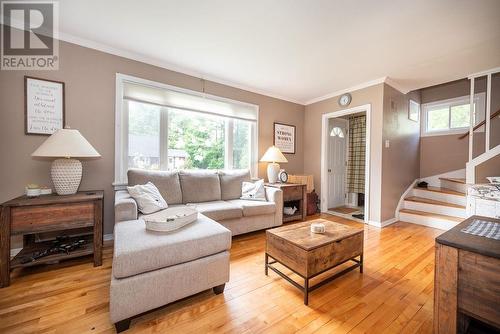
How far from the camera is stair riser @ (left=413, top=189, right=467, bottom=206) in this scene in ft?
10.8

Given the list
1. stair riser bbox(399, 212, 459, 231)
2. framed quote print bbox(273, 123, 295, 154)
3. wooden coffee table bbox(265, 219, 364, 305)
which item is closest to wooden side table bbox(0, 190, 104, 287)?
wooden coffee table bbox(265, 219, 364, 305)

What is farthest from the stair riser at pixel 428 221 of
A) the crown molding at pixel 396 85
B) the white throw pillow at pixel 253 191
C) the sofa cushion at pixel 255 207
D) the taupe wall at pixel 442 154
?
the white throw pillow at pixel 253 191

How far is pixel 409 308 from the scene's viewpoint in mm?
1400

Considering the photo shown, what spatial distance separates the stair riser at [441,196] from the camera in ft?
10.8

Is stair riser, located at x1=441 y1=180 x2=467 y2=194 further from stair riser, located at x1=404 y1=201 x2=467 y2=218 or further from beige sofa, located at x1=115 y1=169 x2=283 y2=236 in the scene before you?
beige sofa, located at x1=115 y1=169 x2=283 y2=236

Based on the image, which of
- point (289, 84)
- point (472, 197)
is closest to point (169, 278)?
point (289, 84)

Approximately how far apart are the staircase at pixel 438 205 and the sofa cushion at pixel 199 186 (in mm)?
3316

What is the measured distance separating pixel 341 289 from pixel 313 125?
332 cm

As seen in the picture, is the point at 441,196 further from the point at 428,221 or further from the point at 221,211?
the point at 221,211

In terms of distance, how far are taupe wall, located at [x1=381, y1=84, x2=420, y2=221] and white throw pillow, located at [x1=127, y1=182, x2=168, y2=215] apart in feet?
10.9

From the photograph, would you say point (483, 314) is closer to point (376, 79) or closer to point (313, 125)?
point (376, 79)

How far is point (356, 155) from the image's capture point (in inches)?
176

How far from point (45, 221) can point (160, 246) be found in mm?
1282

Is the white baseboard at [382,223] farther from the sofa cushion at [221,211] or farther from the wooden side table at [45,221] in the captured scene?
the wooden side table at [45,221]
